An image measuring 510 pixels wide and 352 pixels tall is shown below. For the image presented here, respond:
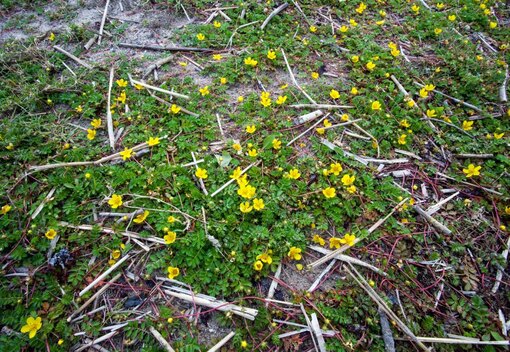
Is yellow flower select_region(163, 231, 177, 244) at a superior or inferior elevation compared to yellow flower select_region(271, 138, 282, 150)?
inferior

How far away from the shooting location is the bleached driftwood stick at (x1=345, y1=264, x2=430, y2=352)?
8.48 ft

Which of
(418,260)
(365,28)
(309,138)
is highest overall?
(365,28)

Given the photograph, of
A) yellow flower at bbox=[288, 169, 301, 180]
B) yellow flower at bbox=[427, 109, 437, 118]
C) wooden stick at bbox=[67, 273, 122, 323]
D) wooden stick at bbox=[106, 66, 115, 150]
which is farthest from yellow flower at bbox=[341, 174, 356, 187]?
wooden stick at bbox=[106, 66, 115, 150]

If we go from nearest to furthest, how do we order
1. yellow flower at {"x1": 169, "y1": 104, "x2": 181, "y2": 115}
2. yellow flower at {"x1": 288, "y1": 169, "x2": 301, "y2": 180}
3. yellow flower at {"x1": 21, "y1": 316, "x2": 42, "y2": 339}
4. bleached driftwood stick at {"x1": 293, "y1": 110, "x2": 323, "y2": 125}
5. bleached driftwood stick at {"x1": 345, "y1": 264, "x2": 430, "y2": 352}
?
yellow flower at {"x1": 21, "y1": 316, "x2": 42, "y2": 339}
bleached driftwood stick at {"x1": 345, "y1": 264, "x2": 430, "y2": 352}
yellow flower at {"x1": 288, "y1": 169, "x2": 301, "y2": 180}
yellow flower at {"x1": 169, "y1": 104, "x2": 181, "y2": 115}
bleached driftwood stick at {"x1": 293, "y1": 110, "x2": 323, "y2": 125}

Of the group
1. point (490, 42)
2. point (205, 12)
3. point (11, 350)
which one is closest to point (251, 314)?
point (11, 350)

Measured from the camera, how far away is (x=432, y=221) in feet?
10.5

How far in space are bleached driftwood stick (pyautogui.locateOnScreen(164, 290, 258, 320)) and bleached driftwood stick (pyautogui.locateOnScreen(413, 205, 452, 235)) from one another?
78.3 inches

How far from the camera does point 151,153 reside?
347 centimetres

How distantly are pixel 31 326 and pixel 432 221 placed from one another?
3726 millimetres

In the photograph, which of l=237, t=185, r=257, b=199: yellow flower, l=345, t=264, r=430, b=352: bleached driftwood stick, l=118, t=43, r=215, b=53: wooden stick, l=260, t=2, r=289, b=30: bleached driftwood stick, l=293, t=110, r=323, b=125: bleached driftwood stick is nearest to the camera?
l=345, t=264, r=430, b=352: bleached driftwood stick

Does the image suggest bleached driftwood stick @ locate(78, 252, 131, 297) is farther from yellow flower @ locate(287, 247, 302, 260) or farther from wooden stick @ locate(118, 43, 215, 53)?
wooden stick @ locate(118, 43, 215, 53)

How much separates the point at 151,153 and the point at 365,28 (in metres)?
3.91

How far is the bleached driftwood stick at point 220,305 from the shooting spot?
102 inches

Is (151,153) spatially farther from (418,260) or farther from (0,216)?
(418,260)
